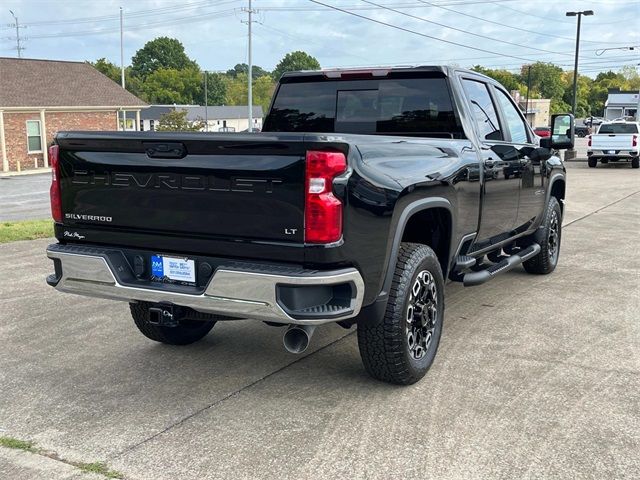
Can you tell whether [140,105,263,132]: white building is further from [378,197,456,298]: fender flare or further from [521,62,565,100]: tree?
[378,197,456,298]: fender flare

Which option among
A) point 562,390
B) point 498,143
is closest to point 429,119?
point 498,143

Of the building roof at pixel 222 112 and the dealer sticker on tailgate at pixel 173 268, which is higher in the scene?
the building roof at pixel 222 112

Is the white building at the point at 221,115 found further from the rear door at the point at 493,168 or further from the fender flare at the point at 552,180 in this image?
the rear door at the point at 493,168

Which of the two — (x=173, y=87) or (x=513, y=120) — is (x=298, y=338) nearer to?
(x=513, y=120)

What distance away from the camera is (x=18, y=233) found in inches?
397

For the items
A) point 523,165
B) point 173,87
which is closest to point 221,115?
point 173,87

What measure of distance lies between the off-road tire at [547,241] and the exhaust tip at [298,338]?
13.6 feet

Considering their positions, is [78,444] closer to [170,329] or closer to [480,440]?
[170,329]

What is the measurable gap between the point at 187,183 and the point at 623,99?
1893 inches

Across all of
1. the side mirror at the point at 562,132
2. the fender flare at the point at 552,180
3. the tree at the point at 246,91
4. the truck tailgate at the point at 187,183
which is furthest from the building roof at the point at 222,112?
the truck tailgate at the point at 187,183

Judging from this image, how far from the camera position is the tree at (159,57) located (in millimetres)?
120375

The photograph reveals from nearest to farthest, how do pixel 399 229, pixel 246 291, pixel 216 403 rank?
pixel 246 291 → pixel 399 229 → pixel 216 403

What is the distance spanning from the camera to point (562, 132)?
6703 mm

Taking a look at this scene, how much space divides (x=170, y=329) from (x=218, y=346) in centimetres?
40
